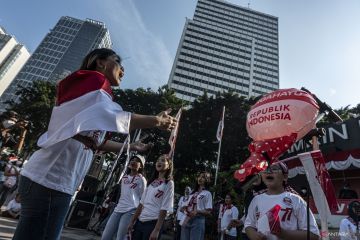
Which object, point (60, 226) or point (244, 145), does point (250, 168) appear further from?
point (244, 145)

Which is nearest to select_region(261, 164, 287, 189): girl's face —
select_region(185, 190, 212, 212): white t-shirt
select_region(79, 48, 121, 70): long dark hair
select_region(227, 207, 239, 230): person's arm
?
select_region(79, 48, 121, 70): long dark hair

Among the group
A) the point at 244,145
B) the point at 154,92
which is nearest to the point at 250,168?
the point at 244,145

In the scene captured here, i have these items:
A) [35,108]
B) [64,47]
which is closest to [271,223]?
[35,108]

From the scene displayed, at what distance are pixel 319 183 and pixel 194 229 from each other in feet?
11.9

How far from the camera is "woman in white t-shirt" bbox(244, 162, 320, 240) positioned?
2.41 m

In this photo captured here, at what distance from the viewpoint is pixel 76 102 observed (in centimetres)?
160

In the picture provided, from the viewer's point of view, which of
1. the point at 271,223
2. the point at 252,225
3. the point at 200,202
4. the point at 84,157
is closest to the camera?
the point at 84,157

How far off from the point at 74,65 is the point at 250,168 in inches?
5106

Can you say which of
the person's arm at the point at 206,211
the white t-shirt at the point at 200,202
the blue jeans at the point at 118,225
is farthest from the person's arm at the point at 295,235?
the white t-shirt at the point at 200,202

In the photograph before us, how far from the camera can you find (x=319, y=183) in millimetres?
2902

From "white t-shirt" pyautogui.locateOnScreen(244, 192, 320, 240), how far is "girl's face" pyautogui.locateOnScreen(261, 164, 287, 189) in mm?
112

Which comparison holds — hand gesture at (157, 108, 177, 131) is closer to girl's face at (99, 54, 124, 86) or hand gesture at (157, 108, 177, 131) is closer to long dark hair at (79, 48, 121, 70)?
girl's face at (99, 54, 124, 86)

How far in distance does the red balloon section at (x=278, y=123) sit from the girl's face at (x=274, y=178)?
89cm

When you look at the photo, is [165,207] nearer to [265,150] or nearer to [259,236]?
[265,150]
